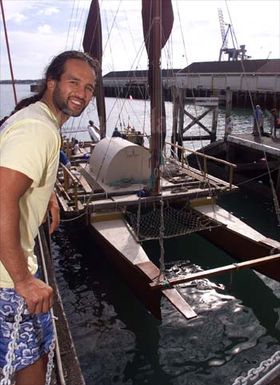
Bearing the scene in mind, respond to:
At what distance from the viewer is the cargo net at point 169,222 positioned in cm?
876

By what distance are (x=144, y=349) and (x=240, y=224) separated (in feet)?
13.2

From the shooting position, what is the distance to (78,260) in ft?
32.1

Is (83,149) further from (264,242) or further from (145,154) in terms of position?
(264,242)

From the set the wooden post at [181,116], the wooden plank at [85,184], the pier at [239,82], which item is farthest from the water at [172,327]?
the pier at [239,82]

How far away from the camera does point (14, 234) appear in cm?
186

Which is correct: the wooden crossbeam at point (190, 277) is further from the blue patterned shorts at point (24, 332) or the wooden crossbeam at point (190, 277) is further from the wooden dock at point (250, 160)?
the wooden dock at point (250, 160)

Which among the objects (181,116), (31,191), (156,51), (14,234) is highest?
(156,51)

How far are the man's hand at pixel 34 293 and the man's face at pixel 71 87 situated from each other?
1046 mm

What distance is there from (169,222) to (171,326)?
321cm

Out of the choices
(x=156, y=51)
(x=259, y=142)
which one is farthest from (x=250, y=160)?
(x=156, y=51)

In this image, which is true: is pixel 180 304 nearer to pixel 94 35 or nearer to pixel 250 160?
pixel 250 160

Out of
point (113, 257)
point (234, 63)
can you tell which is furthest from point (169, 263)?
point (234, 63)

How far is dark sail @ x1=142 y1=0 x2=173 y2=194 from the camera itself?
29.5 ft

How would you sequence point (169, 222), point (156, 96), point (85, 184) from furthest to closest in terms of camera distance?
point (85, 184) < point (169, 222) < point (156, 96)
